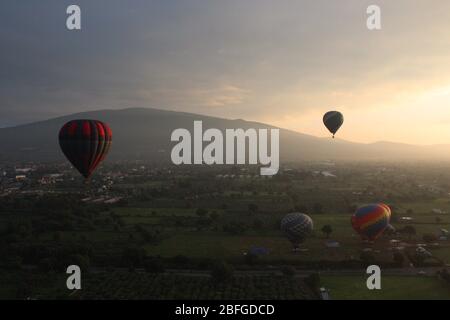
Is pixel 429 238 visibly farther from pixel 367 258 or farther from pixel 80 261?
pixel 80 261

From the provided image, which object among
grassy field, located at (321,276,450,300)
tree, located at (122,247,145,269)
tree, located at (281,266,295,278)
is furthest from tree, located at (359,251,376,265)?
tree, located at (122,247,145,269)

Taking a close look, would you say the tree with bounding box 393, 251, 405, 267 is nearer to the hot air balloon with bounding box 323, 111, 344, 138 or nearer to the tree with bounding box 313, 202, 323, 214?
the hot air balloon with bounding box 323, 111, 344, 138

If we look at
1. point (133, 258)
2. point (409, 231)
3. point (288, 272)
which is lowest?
point (288, 272)

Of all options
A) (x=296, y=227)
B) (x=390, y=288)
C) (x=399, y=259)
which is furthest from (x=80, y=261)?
(x=399, y=259)

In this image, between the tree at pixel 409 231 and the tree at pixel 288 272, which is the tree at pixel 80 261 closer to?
the tree at pixel 288 272

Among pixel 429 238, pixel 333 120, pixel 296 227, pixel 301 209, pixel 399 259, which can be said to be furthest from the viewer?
pixel 301 209

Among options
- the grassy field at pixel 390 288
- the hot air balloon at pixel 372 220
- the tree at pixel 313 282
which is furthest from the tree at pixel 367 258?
the tree at pixel 313 282
